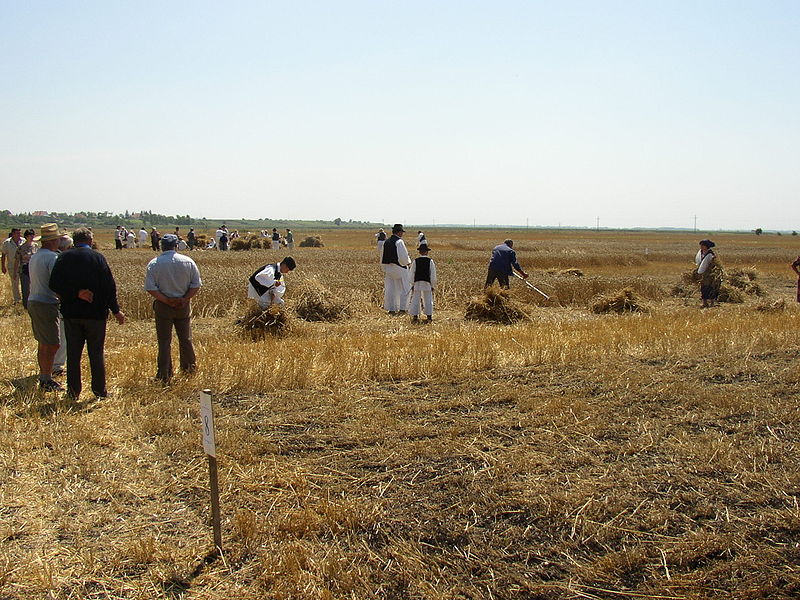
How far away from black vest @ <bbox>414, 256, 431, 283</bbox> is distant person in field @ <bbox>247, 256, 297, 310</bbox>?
11.0ft

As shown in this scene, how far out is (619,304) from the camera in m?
16.9

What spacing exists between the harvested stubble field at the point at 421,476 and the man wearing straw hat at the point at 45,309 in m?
0.37

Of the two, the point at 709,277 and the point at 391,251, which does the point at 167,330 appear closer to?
the point at 391,251

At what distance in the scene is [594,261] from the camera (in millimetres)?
35844

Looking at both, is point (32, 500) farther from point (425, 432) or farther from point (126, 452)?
point (425, 432)

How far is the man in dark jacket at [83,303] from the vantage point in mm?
7801

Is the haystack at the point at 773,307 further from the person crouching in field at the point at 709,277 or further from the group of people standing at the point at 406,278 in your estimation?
the group of people standing at the point at 406,278

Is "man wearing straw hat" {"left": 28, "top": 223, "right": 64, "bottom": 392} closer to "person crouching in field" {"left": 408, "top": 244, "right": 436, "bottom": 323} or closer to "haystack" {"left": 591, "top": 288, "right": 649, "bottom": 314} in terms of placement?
"person crouching in field" {"left": 408, "top": 244, "right": 436, "bottom": 323}

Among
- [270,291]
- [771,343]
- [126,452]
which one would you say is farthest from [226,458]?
[771,343]

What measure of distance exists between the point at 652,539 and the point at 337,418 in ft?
11.4

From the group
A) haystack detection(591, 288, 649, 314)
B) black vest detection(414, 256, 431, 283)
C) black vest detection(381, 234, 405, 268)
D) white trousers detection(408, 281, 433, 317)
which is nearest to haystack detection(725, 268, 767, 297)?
haystack detection(591, 288, 649, 314)

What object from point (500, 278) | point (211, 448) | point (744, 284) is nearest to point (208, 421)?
point (211, 448)

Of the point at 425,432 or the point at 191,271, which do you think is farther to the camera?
the point at 191,271

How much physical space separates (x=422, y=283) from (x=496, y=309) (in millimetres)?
1679
